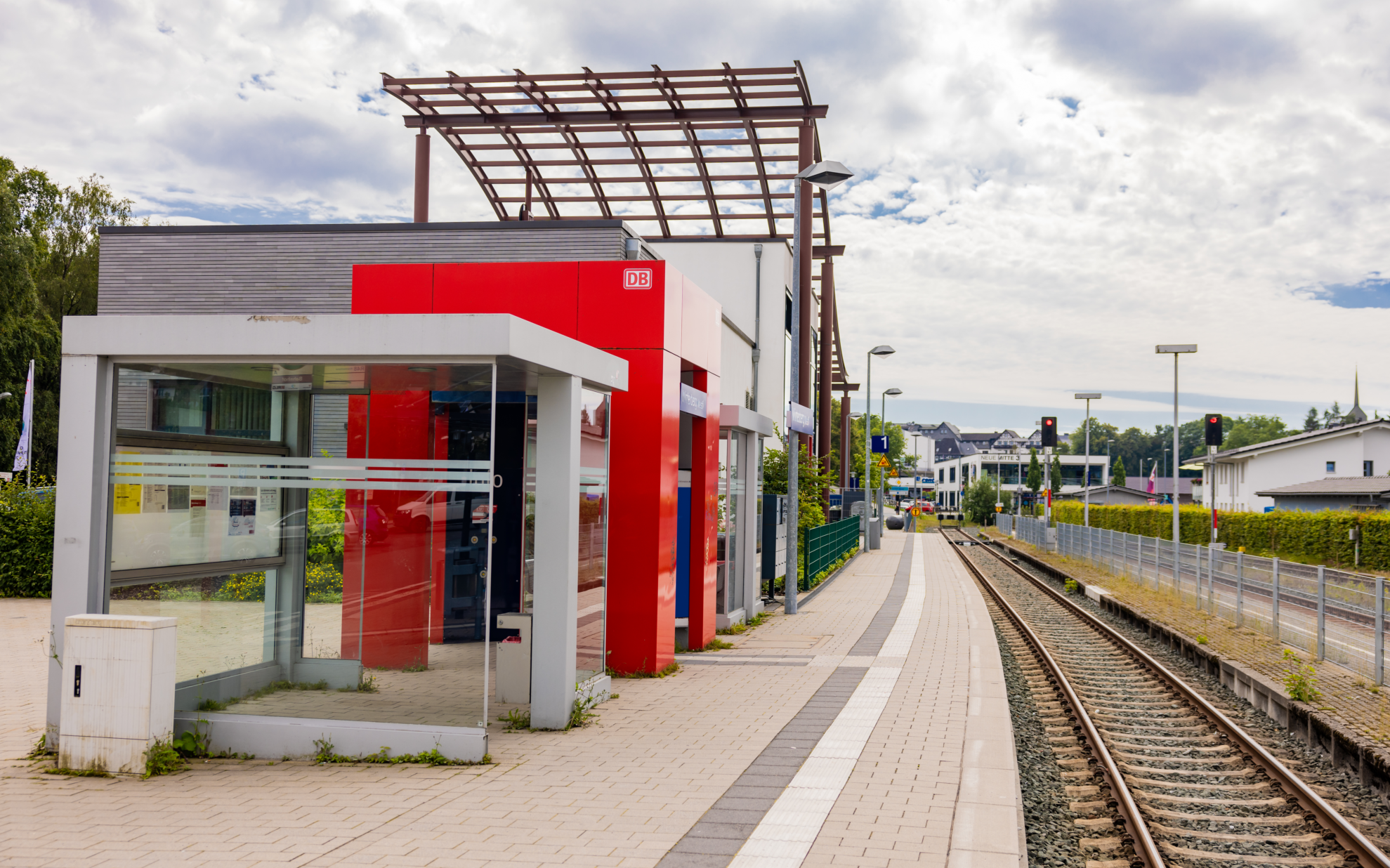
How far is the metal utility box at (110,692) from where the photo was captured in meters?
6.57

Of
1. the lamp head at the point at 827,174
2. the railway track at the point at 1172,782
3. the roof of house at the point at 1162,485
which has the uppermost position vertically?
the lamp head at the point at 827,174

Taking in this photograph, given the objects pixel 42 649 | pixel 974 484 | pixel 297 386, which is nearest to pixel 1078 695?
pixel 297 386

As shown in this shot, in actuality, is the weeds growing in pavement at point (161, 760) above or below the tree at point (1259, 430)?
below

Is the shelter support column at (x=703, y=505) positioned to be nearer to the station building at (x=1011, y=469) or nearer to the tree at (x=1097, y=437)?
the station building at (x=1011, y=469)

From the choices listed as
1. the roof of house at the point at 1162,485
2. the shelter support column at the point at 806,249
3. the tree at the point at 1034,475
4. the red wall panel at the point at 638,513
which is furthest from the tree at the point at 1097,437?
the red wall panel at the point at 638,513

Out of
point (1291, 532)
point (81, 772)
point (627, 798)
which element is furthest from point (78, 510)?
point (1291, 532)

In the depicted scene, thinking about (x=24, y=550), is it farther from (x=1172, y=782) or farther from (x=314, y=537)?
(x=1172, y=782)

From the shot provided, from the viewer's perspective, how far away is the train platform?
202 inches

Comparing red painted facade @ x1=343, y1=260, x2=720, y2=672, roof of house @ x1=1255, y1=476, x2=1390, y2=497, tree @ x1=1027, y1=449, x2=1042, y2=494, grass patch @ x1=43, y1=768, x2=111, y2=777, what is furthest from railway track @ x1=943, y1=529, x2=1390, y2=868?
tree @ x1=1027, y1=449, x2=1042, y2=494

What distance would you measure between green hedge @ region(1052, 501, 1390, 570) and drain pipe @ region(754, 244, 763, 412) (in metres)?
14.3

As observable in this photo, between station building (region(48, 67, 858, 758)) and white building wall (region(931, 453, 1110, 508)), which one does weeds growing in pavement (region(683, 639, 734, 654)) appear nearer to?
station building (region(48, 67, 858, 758))

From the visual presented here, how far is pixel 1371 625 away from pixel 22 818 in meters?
11.7

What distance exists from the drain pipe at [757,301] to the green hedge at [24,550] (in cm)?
1988

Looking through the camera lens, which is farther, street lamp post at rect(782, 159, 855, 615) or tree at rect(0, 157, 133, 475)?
tree at rect(0, 157, 133, 475)
